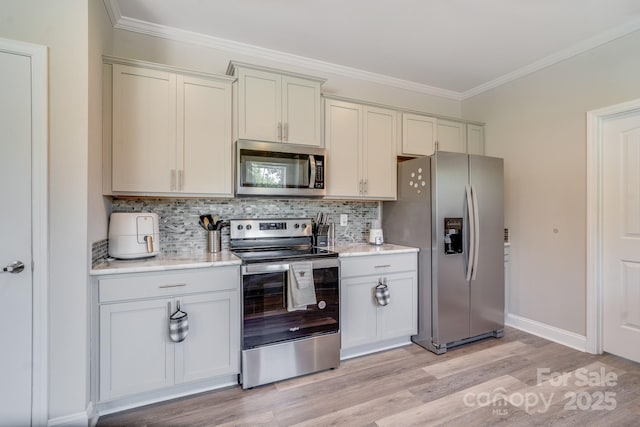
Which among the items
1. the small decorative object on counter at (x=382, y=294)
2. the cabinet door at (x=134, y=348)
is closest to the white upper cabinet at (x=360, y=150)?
the small decorative object on counter at (x=382, y=294)

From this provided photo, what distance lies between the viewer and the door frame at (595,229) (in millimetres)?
2598

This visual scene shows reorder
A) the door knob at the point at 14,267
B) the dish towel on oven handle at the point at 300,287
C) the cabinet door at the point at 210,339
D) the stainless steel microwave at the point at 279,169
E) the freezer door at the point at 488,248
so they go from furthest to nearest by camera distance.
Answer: the freezer door at the point at 488,248 → the stainless steel microwave at the point at 279,169 → the dish towel on oven handle at the point at 300,287 → the cabinet door at the point at 210,339 → the door knob at the point at 14,267

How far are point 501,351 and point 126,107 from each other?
3502 mm

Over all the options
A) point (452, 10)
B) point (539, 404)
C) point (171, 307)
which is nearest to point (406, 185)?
point (452, 10)

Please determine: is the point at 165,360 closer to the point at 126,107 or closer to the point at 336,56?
the point at 126,107

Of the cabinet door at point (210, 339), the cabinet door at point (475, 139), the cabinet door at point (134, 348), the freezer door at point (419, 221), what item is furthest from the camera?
the cabinet door at point (475, 139)

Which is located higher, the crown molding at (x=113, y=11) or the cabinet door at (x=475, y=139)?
the crown molding at (x=113, y=11)

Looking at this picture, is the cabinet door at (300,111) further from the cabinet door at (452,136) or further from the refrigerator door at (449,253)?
the cabinet door at (452,136)

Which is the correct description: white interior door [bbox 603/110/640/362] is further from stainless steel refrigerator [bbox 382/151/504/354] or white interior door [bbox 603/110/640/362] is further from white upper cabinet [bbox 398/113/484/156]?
white upper cabinet [bbox 398/113/484/156]

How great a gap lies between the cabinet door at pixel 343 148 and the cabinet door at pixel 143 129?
1251 millimetres

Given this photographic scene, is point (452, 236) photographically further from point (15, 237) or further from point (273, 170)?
point (15, 237)

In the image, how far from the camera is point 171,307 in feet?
6.33

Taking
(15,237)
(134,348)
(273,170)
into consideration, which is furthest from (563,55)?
(15,237)

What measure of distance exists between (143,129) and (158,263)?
0.93 meters
